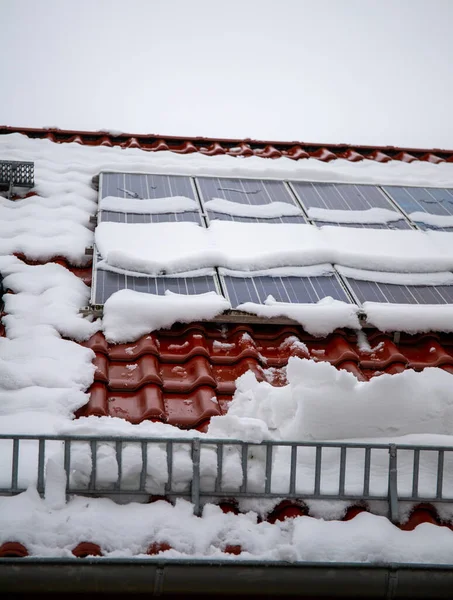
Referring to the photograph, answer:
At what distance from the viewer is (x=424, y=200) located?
27.5 ft

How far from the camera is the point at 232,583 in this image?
3996 millimetres

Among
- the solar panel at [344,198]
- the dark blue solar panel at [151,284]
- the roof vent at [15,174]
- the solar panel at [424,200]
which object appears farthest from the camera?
the solar panel at [424,200]

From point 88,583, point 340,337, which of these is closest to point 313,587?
point 88,583

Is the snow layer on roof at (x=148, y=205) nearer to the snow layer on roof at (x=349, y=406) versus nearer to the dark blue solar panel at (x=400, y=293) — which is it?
the dark blue solar panel at (x=400, y=293)

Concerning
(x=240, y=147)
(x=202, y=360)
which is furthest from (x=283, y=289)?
(x=240, y=147)

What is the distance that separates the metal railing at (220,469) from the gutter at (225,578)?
0.44m

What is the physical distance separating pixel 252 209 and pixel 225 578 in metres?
4.27

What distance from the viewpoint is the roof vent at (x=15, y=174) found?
7809mm

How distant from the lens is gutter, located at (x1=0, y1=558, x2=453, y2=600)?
3.88 metres

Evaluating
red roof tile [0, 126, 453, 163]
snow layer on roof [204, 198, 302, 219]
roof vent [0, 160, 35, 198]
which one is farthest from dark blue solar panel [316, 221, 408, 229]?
roof vent [0, 160, 35, 198]

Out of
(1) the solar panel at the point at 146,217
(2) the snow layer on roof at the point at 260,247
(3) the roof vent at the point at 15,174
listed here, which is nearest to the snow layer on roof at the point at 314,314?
(2) the snow layer on roof at the point at 260,247

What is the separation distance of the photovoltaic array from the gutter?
2346 millimetres

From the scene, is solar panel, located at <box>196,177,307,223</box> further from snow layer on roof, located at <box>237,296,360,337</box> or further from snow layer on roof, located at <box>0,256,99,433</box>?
snow layer on roof, located at <box>0,256,99,433</box>

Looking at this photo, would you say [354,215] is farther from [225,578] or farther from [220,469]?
[225,578]
